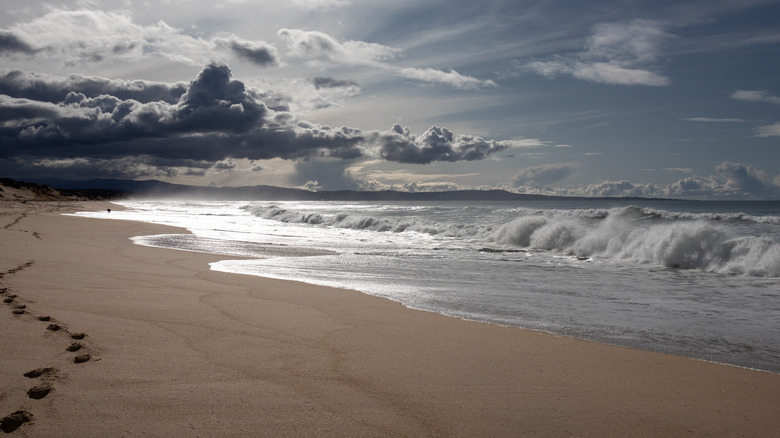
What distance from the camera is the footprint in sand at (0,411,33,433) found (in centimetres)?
254

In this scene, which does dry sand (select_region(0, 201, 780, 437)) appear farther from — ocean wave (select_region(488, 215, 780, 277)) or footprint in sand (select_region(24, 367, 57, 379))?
ocean wave (select_region(488, 215, 780, 277))

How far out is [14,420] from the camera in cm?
260

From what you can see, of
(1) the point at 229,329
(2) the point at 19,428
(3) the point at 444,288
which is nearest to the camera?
(2) the point at 19,428

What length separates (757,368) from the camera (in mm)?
4301

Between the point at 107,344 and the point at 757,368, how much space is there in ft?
17.9

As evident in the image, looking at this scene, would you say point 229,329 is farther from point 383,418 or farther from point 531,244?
Answer: point 531,244

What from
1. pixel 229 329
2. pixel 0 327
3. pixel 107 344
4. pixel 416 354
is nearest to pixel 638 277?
pixel 416 354

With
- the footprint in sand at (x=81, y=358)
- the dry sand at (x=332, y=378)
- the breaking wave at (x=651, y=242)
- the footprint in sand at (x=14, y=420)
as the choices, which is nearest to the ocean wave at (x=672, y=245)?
the breaking wave at (x=651, y=242)

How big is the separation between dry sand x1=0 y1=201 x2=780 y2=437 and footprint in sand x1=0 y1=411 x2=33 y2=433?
63mm

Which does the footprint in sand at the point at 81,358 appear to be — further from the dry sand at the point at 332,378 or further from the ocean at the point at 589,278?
the ocean at the point at 589,278

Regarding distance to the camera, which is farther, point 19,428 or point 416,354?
point 416,354

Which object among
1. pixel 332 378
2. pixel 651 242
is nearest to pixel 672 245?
pixel 651 242

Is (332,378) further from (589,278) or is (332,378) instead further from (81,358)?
(589,278)

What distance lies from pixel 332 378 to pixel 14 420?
1830 millimetres
